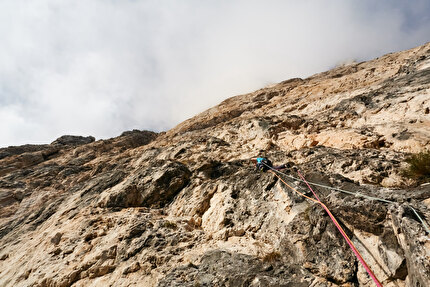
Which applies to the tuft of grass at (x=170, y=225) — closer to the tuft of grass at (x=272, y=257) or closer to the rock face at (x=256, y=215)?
the rock face at (x=256, y=215)

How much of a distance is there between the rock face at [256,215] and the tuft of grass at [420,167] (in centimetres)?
33

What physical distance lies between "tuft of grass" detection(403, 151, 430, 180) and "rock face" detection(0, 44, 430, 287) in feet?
1.07

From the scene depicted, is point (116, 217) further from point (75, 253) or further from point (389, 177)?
point (389, 177)

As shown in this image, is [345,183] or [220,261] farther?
[345,183]

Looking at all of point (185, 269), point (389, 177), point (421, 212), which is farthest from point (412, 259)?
point (185, 269)

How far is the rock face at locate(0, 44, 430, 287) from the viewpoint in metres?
4.70

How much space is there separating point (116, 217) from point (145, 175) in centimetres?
283

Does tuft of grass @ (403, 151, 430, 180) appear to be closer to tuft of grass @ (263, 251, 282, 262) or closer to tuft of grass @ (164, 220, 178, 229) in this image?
tuft of grass @ (263, 251, 282, 262)

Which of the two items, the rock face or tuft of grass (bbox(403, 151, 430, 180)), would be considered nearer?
the rock face

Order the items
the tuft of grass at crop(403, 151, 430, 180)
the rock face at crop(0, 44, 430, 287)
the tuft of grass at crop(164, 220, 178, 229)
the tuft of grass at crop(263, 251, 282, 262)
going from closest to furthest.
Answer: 1. the rock face at crop(0, 44, 430, 287)
2. the tuft of grass at crop(403, 151, 430, 180)
3. the tuft of grass at crop(263, 251, 282, 262)
4. the tuft of grass at crop(164, 220, 178, 229)

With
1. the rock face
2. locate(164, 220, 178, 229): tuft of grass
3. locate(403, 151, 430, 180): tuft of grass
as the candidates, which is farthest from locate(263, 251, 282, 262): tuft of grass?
locate(403, 151, 430, 180): tuft of grass

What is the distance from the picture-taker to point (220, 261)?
5.95 m

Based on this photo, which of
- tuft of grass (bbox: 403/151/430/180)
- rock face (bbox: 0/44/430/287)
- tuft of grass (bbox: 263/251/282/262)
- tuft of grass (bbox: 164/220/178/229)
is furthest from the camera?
tuft of grass (bbox: 164/220/178/229)

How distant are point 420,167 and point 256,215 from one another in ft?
15.6
